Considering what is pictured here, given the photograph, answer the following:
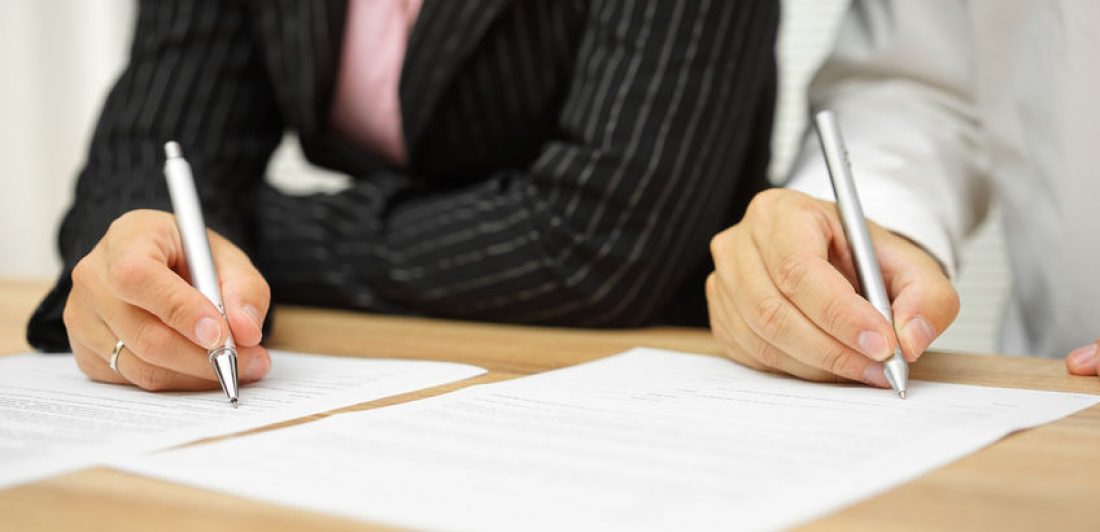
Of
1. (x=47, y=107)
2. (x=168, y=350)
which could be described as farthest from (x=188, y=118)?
(x=47, y=107)

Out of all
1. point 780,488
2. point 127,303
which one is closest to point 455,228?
point 127,303

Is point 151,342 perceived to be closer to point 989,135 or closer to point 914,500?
point 914,500

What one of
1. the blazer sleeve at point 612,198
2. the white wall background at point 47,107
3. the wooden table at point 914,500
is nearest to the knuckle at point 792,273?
the wooden table at point 914,500

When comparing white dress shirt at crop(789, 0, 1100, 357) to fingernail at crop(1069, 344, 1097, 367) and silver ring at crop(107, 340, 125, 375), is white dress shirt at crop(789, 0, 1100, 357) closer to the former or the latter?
fingernail at crop(1069, 344, 1097, 367)

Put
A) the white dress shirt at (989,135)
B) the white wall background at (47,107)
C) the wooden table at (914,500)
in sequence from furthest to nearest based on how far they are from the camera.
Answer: the white wall background at (47,107) < the white dress shirt at (989,135) < the wooden table at (914,500)

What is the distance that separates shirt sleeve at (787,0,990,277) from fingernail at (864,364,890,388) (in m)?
0.23

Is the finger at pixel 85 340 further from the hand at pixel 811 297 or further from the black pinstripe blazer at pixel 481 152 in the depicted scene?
the hand at pixel 811 297

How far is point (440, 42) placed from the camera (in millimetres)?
860

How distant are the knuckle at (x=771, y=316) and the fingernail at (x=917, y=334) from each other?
0.20 ft

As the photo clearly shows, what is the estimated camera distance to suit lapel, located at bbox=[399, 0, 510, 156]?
33.5 inches

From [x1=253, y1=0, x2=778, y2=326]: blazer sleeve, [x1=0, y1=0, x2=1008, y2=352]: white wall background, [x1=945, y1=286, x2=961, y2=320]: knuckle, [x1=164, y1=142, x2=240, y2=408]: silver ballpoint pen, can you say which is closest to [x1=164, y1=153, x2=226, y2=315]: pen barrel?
[x1=164, y1=142, x2=240, y2=408]: silver ballpoint pen

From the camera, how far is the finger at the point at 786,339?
535 millimetres

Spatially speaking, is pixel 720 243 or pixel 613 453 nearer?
pixel 613 453

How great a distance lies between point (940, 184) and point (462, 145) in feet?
1.30
